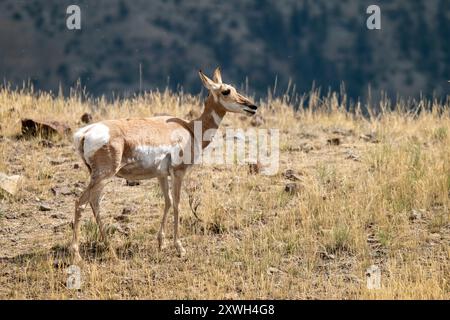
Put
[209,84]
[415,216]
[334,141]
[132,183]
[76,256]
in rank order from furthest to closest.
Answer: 1. [334,141]
2. [132,183]
3. [415,216]
4. [209,84]
5. [76,256]

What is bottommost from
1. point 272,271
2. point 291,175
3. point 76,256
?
point 272,271

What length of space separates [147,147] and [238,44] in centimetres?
5685

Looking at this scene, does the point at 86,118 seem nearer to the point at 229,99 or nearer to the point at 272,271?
the point at 229,99

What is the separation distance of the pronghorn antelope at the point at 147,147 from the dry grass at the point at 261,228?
0.44 metres

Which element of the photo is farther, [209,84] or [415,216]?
[415,216]

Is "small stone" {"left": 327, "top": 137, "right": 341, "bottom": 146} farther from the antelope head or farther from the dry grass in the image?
the antelope head

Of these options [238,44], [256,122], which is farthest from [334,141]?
[238,44]

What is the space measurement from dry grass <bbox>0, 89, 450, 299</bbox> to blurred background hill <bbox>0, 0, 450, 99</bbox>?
41.6m

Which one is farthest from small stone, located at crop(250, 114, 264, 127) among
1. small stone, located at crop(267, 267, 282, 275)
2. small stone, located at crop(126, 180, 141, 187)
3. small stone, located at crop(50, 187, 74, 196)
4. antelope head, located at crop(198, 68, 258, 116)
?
small stone, located at crop(267, 267, 282, 275)

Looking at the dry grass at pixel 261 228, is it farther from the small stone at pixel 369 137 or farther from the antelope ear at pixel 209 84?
the antelope ear at pixel 209 84

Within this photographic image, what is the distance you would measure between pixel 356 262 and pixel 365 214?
1065 mm

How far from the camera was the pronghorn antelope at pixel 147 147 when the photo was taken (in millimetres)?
11250

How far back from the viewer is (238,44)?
68000 mm

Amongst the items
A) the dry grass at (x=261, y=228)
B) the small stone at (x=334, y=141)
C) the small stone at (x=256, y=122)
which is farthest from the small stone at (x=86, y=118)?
the small stone at (x=334, y=141)
